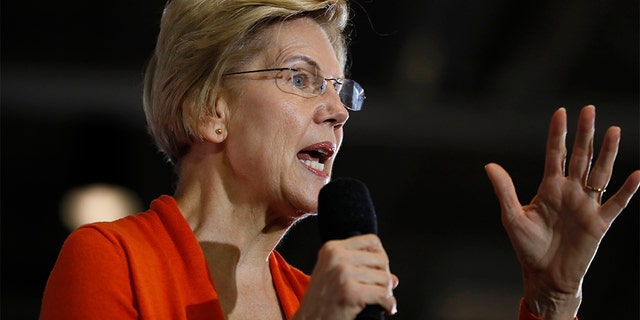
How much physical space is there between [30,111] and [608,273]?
375cm

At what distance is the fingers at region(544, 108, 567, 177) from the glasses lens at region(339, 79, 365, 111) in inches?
20.3

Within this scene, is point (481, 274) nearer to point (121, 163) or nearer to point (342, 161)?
point (342, 161)

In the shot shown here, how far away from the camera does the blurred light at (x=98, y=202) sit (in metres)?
5.26

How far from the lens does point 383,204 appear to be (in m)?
6.01

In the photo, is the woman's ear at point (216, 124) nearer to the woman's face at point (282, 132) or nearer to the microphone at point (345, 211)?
the woman's face at point (282, 132)

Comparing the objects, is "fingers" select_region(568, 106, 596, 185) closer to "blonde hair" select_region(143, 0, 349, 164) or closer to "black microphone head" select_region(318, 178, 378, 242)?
"black microphone head" select_region(318, 178, 378, 242)

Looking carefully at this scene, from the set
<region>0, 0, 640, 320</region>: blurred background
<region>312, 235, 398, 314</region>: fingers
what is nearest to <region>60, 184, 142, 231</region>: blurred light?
Result: <region>0, 0, 640, 320</region>: blurred background

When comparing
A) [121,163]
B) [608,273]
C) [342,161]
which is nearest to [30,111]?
[121,163]

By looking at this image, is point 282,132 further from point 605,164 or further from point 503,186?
point 605,164

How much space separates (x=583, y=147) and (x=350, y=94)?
59 cm

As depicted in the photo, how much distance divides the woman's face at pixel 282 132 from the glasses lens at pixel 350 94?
75 millimetres

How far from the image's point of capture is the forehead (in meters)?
2.09

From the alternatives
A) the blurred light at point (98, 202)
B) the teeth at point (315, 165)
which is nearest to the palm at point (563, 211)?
the teeth at point (315, 165)

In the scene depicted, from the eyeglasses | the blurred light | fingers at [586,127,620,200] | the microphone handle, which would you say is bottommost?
the blurred light
